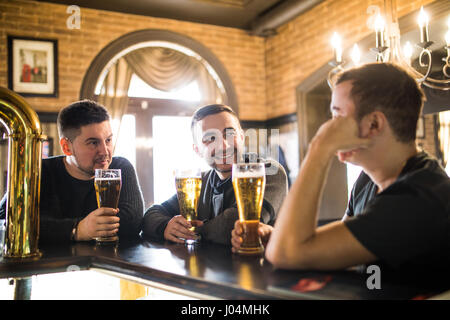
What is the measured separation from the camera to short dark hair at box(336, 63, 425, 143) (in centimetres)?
98

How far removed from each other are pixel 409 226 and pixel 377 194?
4.7 inches

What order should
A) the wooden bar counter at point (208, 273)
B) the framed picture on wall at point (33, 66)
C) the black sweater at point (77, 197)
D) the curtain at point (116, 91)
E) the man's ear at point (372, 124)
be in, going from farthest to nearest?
the curtain at point (116, 91), the framed picture on wall at point (33, 66), the black sweater at point (77, 197), the man's ear at point (372, 124), the wooden bar counter at point (208, 273)

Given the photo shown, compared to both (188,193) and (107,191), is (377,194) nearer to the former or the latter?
(188,193)

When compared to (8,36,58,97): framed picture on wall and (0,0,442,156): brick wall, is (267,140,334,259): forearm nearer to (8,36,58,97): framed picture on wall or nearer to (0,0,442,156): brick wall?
(0,0,442,156): brick wall

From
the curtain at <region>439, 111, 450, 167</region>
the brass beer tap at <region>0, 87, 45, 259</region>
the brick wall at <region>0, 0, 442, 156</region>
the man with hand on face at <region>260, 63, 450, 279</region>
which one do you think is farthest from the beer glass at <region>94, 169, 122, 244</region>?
the curtain at <region>439, 111, 450, 167</region>

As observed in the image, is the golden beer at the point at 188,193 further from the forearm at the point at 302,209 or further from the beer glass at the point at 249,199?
the forearm at the point at 302,209

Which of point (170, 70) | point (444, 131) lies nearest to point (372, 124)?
point (170, 70)

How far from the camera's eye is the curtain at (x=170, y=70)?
533 cm

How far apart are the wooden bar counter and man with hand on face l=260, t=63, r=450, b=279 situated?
0.16ft

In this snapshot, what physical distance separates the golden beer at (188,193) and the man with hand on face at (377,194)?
460mm

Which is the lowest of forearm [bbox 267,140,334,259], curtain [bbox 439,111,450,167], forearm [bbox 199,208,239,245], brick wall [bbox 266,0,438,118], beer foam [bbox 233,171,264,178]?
forearm [bbox 199,208,239,245]

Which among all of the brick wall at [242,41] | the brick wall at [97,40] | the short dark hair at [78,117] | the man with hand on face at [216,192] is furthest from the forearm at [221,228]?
the brick wall at [97,40]

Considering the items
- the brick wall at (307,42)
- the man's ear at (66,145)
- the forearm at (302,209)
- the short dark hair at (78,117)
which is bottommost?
the forearm at (302,209)

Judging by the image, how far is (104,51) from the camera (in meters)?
5.01
